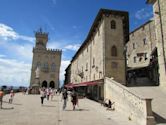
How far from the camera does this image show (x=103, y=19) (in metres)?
20.7

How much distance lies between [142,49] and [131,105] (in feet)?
87.4

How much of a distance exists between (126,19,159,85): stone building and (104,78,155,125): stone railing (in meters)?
17.1

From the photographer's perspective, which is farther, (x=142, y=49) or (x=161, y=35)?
(x=142, y=49)

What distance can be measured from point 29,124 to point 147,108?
20.3 feet

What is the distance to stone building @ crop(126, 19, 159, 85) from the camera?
3178 cm

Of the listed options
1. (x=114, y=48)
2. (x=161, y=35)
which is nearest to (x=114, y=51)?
(x=114, y=48)

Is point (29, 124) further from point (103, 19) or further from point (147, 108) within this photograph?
point (103, 19)

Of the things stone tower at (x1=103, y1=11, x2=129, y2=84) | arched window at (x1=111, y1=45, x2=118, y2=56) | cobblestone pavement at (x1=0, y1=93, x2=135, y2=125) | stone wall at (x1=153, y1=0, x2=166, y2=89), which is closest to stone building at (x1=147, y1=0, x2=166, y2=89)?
stone wall at (x1=153, y1=0, x2=166, y2=89)

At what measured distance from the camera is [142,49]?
114 ft

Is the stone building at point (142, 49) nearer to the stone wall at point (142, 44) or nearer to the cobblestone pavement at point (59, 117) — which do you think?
the stone wall at point (142, 44)

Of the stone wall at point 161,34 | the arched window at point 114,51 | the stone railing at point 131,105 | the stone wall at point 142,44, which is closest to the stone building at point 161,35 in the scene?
the stone wall at point 161,34

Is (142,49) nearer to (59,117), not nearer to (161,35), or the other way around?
(161,35)

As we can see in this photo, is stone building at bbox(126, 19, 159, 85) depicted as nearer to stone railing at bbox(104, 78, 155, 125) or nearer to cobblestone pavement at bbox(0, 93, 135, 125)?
stone railing at bbox(104, 78, 155, 125)

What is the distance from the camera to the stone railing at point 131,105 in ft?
28.6
